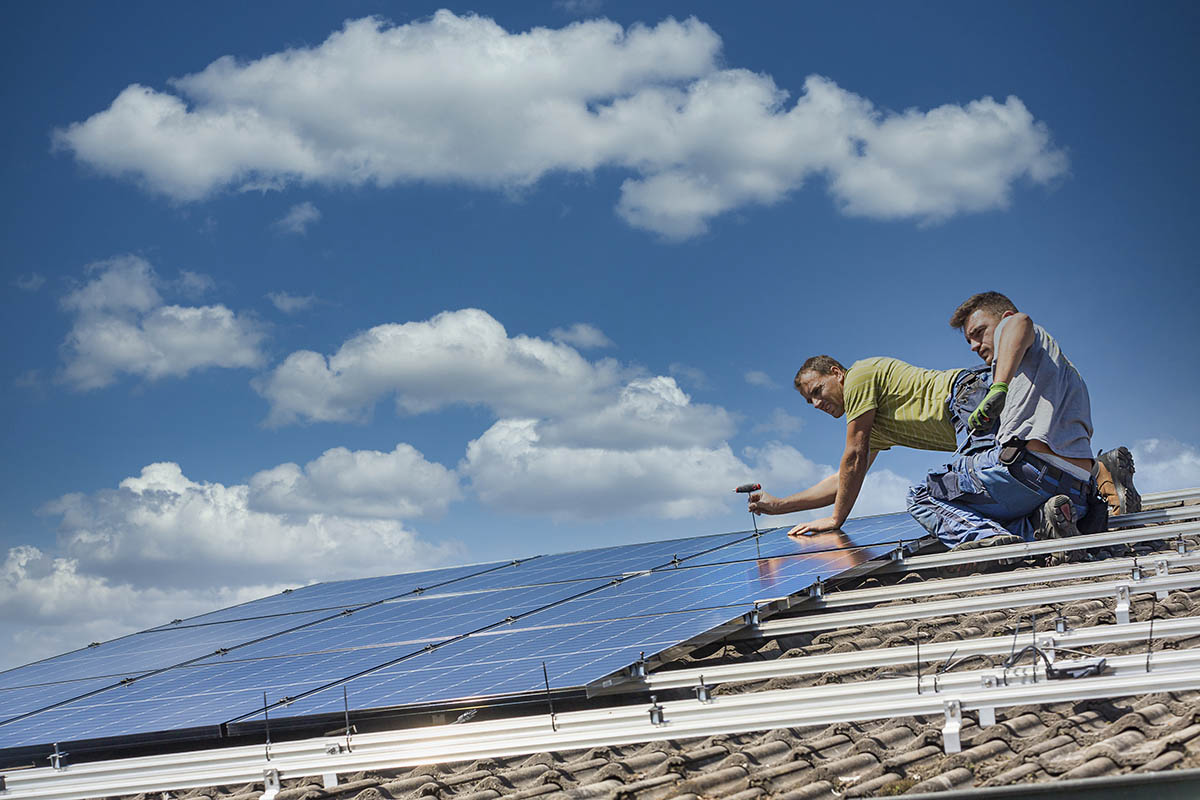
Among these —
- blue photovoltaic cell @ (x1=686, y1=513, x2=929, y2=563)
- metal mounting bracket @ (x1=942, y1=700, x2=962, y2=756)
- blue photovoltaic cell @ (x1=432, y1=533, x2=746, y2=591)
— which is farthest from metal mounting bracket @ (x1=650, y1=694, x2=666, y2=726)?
blue photovoltaic cell @ (x1=432, y1=533, x2=746, y2=591)

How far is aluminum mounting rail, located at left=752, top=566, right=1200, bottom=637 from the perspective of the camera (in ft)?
25.2

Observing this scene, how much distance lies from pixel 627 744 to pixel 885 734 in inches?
54.1

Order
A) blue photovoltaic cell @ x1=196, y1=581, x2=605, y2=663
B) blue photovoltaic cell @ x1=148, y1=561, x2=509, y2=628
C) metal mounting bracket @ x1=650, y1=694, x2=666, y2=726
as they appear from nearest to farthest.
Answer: metal mounting bracket @ x1=650, y1=694, x2=666, y2=726 → blue photovoltaic cell @ x1=196, y1=581, x2=605, y2=663 → blue photovoltaic cell @ x1=148, y1=561, x2=509, y2=628

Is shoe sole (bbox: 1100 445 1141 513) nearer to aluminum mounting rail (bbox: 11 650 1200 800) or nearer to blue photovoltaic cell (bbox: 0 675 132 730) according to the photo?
aluminum mounting rail (bbox: 11 650 1200 800)

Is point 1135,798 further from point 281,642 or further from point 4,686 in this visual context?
point 4,686

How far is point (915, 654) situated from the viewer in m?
6.84

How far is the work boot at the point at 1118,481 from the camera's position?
1167 centimetres

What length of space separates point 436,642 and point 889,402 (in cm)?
488

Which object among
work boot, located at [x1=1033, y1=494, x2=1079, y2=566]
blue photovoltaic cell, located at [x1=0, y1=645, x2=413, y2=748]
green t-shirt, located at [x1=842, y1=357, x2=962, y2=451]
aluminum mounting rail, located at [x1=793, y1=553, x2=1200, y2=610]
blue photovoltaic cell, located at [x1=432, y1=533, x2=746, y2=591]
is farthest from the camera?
blue photovoltaic cell, located at [x1=432, y1=533, x2=746, y2=591]

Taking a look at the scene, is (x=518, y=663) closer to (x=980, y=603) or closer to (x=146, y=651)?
(x=980, y=603)

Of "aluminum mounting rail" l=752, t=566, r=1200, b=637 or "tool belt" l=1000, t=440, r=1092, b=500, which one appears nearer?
"aluminum mounting rail" l=752, t=566, r=1200, b=637

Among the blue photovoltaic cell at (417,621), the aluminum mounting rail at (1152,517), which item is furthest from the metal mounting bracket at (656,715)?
the aluminum mounting rail at (1152,517)

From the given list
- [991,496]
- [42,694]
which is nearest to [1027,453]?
[991,496]

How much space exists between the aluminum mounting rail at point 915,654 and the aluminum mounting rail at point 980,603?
664 millimetres
